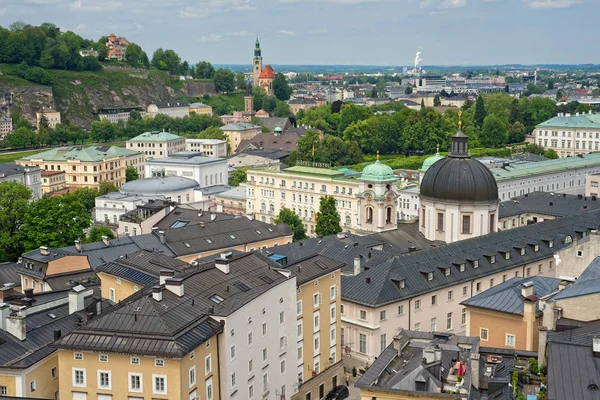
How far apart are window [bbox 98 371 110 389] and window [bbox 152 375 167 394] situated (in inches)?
85.4

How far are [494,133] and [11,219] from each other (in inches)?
4571

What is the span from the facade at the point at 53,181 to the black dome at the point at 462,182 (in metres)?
71.7

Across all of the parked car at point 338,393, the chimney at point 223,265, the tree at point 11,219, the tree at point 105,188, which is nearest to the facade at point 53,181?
the tree at point 105,188

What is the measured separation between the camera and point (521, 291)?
1774 inches

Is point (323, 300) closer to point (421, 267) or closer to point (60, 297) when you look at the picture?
point (421, 267)

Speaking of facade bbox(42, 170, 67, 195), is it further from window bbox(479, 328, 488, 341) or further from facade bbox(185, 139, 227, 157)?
window bbox(479, 328, 488, 341)

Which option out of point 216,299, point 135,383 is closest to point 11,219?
point 216,299

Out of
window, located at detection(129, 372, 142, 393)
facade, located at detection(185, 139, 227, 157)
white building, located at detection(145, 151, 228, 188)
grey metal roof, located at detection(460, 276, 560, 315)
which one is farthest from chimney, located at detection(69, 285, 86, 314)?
facade, located at detection(185, 139, 227, 157)

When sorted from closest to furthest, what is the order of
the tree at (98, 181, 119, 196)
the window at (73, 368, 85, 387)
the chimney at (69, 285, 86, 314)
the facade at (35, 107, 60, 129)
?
the window at (73, 368, 85, 387) → the chimney at (69, 285, 86, 314) → the tree at (98, 181, 119, 196) → the facade at (35, 107, 60, 129)

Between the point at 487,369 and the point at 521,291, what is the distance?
1094 cm

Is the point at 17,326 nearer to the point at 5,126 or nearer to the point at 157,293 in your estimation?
the point at 157,293

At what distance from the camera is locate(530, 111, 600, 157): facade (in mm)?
153250

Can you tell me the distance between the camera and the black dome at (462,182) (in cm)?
6794

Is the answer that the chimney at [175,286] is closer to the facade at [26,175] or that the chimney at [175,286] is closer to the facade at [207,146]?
the facade at [26,175]
